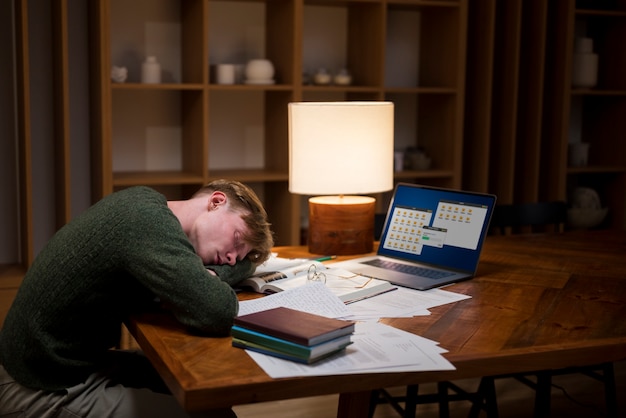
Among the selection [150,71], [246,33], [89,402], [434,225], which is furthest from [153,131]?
[89,402]

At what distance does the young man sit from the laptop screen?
0.81m

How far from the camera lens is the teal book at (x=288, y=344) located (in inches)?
65.6

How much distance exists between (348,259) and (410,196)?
302 mm

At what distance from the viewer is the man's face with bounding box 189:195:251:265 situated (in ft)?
6.97

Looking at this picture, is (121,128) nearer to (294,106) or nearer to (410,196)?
(294,106)

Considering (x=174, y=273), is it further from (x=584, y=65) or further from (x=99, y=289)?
(x=584, y=65)

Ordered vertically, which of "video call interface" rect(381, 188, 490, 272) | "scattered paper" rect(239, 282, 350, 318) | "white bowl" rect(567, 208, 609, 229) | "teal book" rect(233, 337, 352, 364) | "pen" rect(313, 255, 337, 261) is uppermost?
"video call interface" rect(381, 188, 490, 272)

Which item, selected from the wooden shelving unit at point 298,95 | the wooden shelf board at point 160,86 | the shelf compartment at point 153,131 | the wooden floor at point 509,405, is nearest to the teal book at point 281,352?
the wooden floor at point 509,405

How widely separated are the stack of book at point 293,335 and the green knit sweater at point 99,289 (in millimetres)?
101

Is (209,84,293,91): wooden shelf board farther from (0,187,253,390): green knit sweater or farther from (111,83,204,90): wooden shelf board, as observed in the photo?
(0,187,253,390): green knit sweater

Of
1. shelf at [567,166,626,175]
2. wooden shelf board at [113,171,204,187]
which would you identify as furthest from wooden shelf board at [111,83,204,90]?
shelf at [567,166,626,175]

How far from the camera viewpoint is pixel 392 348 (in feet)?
5.86

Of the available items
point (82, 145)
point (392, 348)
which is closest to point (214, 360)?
point (392, 348)

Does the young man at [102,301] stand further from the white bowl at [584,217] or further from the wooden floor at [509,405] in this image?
the white bowl at [584,217]
